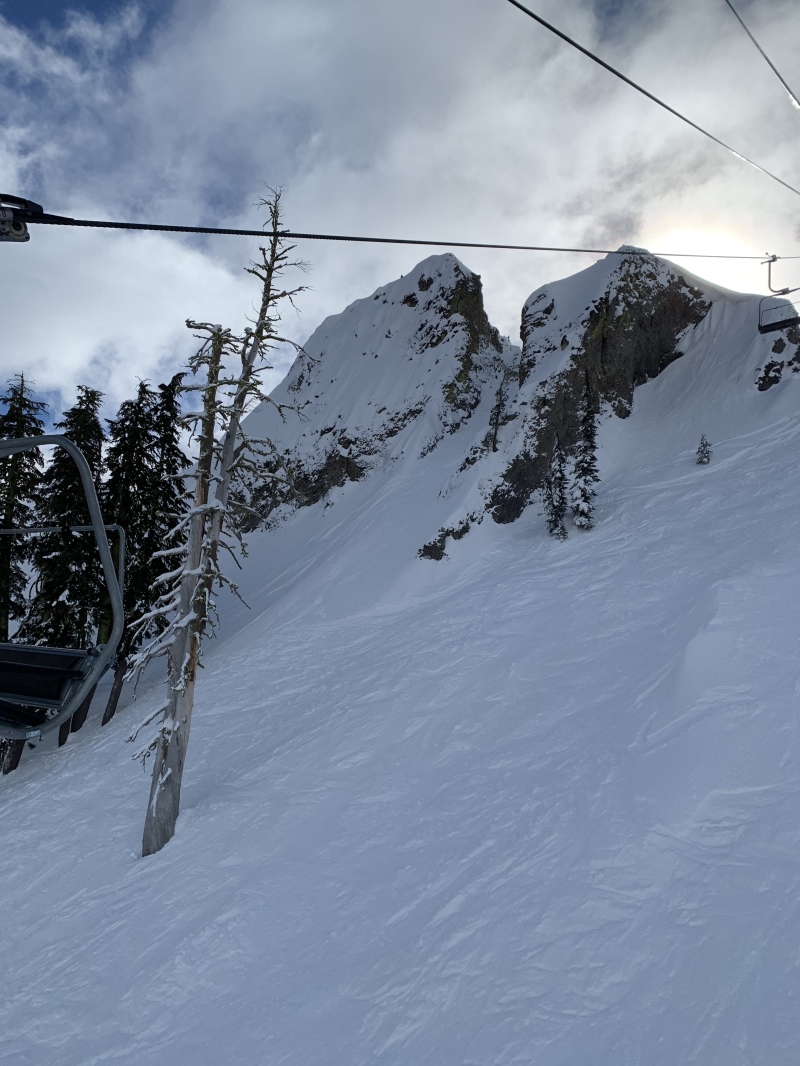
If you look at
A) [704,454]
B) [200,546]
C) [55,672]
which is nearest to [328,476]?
[704,454]

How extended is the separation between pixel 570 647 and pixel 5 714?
35.1 ft

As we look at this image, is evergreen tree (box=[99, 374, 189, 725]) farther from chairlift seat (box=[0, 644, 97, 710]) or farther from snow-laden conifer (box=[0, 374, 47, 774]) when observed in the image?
chairlift seat (box=[0, 644, 97, 710])

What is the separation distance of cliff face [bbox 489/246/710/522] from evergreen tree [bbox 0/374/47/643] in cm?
1715

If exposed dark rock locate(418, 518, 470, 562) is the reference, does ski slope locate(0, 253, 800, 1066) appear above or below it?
below

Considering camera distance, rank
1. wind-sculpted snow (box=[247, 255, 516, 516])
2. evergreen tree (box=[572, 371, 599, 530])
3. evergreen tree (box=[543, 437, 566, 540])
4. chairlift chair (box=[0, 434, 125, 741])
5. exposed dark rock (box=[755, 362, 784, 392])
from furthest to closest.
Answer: wind-sculpted snow (box=[247, 255, 516, 516]) < exposed dark rock (box=[755, 362, 784, 392]) < evergreen tree (box=[543, 437, 566, 540]) < evergreen tree (box=[572, 371, 599, 530]) < chairlift chair (box=[0, 434, 125, 741])

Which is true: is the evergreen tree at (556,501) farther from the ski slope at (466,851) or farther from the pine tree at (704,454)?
the pine tree at (704,454)

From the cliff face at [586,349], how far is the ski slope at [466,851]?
450 inches

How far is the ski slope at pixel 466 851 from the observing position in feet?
15.2

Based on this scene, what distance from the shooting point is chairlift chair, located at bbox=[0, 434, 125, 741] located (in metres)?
3.09

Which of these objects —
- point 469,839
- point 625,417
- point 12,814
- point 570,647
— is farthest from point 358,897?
point 625,417

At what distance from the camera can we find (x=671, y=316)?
1358 inches

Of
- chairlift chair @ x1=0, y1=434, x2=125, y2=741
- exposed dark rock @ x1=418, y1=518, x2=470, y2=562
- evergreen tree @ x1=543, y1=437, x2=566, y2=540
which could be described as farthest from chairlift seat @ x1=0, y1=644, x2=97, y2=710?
exposed dark rock @ x1=418, y1=518, x2=470, y2=562

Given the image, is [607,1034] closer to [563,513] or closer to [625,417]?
[563,513]

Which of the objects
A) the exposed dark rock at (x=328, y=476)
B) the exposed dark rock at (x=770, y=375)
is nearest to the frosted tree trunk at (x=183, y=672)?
the exposed dark rock at (x=770, y=375)
